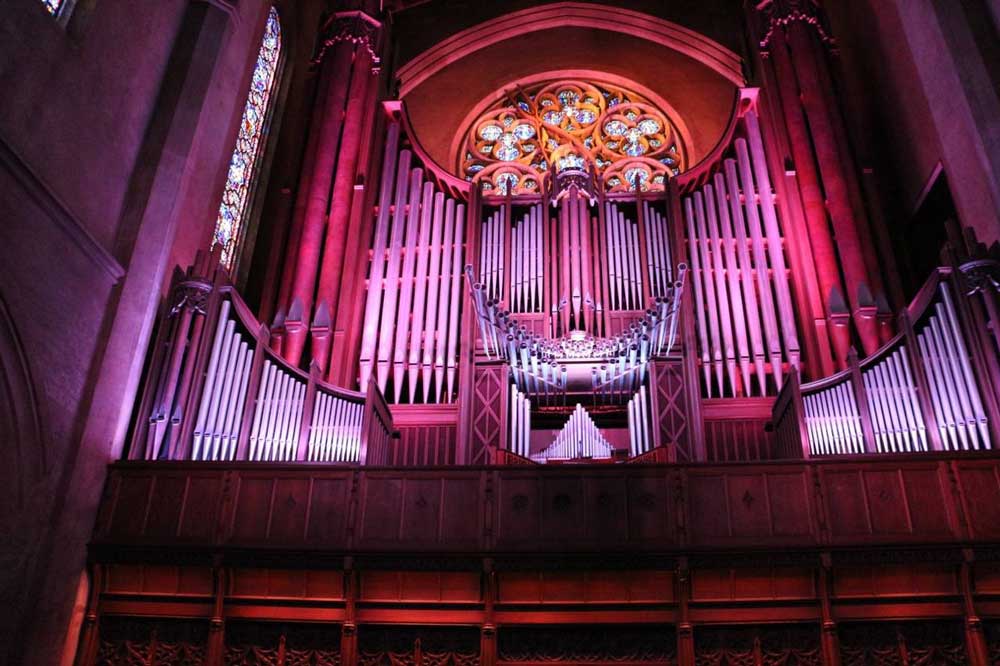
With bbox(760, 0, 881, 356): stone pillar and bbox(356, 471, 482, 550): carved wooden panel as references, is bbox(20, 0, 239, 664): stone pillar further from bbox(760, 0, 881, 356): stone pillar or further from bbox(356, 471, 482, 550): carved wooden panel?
bbox(760, 0, 881, 356): stone pillar

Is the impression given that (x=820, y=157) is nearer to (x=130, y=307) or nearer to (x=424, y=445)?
(x=424, y=445)

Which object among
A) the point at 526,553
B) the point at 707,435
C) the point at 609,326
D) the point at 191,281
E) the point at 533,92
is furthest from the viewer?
the point at 533,92

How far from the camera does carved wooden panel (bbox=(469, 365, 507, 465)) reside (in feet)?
37.8

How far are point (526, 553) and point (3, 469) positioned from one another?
16.1 ft

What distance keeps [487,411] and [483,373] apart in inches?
24.1

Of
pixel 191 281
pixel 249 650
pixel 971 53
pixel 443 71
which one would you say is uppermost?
pixel 443 71

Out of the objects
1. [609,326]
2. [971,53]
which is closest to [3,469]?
[609,326]

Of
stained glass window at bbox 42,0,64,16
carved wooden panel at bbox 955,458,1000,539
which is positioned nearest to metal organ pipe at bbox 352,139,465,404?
stained glass window at bbox 42,0,64,16

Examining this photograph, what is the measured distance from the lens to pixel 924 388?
9367 mm

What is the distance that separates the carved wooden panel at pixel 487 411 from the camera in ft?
37.8

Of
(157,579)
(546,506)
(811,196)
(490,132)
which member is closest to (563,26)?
(490,132)

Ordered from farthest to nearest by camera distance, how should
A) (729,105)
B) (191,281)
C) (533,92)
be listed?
(533,92), (729,105), (191,281)

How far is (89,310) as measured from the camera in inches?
348

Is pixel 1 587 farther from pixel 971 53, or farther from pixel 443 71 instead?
pixel 443 71
